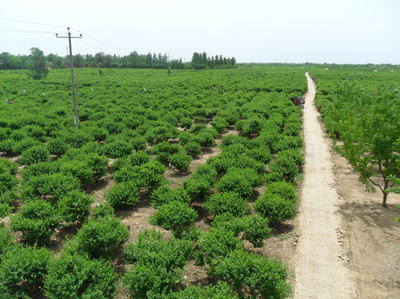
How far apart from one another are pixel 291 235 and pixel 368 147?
15.2 ft

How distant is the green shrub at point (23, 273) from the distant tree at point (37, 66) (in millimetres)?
69719

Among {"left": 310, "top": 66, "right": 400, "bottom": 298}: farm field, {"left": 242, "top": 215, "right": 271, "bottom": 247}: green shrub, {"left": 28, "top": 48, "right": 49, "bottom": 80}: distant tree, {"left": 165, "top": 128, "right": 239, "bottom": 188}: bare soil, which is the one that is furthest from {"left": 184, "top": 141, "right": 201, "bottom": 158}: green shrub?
{"left": 28, "top": 48, "right": 49, "bottom": 80}: distant tree

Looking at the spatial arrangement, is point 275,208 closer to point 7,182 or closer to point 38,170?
point 38,170

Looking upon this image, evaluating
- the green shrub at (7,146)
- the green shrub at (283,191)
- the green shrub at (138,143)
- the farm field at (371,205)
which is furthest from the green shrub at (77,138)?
the farm field at (371,205)

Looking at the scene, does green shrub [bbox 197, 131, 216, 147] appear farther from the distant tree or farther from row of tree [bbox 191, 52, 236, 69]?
row of tree [bbox 191, 52, 236, 69]

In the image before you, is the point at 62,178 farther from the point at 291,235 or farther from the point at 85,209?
the point at 291,235

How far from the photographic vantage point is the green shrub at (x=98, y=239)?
24.2 ft

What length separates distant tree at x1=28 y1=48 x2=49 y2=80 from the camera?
6385 centimetres

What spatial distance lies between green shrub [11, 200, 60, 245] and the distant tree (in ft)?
220

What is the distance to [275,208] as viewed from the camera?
963 centimetres

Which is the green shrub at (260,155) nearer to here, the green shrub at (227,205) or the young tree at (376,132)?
the young tree at (376,132)

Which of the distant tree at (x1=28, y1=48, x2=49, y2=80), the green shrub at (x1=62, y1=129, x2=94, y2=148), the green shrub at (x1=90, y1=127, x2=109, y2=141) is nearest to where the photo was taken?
the green shrub at (x1=62, y1=129, x2=94, y2=148)

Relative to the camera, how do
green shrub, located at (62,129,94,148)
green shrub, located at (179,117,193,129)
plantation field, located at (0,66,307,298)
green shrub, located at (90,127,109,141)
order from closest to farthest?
1. plantation field, located at (0,66,307,298)
2. green shrub, located at (62,129,94,148)
3. green shrub, located at (90,127,109,141)
4. green shrub, located at (179,117,193,129)

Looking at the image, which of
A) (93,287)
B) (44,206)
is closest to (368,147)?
(93,287)
